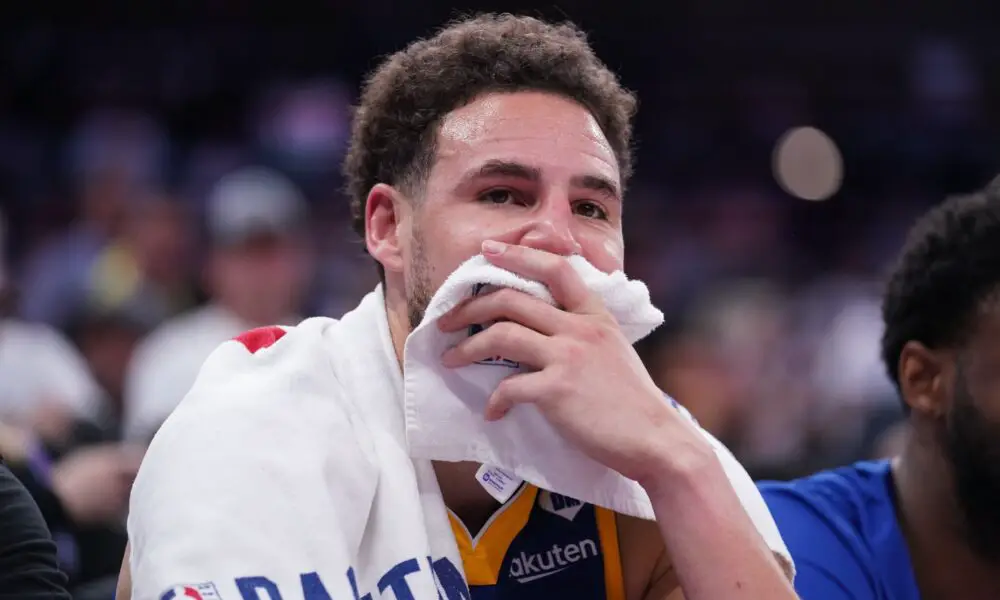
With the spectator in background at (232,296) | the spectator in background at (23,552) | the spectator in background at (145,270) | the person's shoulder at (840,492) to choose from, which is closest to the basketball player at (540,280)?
the spectator in background at (23,552)

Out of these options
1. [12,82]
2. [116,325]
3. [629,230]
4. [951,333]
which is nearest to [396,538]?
[951,333]

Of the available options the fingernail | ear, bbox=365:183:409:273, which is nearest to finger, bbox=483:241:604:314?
the fingernail

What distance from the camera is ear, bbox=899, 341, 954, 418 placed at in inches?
96.9

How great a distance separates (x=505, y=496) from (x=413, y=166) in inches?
24.6

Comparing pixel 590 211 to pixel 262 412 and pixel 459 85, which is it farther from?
pixel 262 412

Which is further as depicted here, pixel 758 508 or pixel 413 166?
pixel 413 166

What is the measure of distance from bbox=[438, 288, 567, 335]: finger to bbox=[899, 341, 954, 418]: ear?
3.50ft

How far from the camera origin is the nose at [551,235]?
190cm

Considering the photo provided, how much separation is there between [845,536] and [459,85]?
3.95 feet

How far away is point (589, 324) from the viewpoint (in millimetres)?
1800

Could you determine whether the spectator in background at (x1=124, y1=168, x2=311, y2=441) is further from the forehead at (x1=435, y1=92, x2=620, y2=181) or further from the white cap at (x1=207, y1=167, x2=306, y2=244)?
the forehead at (x1=435, y1=92, x2=620, y2=181)

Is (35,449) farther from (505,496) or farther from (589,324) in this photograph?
(589,324)

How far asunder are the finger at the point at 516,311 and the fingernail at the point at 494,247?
0.07m

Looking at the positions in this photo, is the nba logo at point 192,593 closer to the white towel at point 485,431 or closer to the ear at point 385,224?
the white towel at point 485,431
